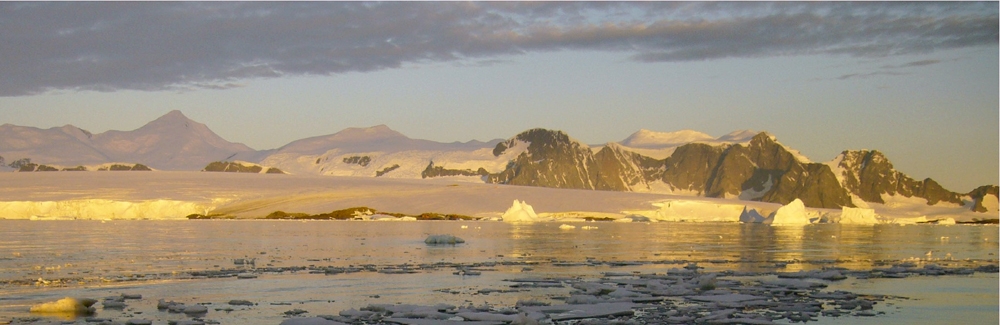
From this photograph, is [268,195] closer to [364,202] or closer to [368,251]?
[364,202]

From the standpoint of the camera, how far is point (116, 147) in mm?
182000

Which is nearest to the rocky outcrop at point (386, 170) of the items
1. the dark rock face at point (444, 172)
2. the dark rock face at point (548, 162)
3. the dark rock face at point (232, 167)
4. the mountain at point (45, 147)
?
the dark rock face at point (444, 172)

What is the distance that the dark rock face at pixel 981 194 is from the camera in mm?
167325

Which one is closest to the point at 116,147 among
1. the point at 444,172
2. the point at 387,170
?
the point at 387,170

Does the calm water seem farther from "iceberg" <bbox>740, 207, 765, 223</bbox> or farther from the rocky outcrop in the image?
the rocky outcrop

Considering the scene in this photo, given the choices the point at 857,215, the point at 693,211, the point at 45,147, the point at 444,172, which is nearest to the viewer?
the point at 693,211

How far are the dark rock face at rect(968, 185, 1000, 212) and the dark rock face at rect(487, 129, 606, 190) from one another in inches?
2935

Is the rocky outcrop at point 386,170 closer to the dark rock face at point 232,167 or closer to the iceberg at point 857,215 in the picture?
the dark rock face at point 232,167

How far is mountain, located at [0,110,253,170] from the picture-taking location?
140500mm

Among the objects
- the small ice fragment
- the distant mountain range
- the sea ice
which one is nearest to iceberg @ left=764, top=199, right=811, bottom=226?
→ the small ice fragment

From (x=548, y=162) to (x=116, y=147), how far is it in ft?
290

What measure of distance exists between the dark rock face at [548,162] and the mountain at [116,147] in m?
60.1

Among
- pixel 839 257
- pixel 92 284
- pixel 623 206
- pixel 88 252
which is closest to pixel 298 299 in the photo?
pixel 92 284

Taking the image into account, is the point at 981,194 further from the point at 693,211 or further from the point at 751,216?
the point at 693,211
